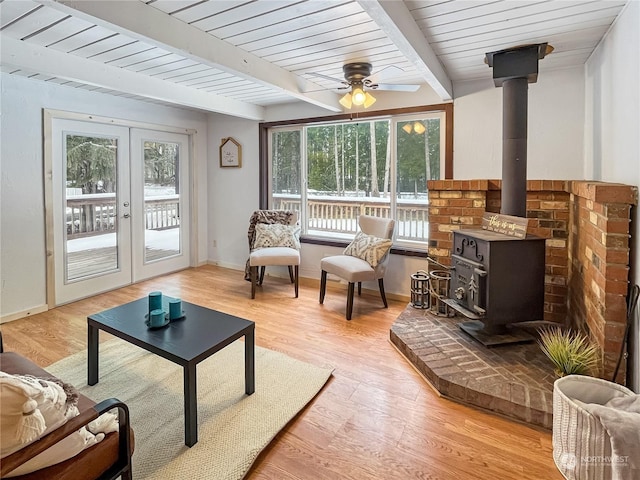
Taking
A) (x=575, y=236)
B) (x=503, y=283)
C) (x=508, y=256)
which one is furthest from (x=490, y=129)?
(x=503, y=283)

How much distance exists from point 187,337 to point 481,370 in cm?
178

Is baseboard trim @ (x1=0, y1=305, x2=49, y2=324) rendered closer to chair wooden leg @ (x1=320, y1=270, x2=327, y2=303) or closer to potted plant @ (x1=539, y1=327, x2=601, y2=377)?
chair wooden leg @ (x1=320, y1=270, x2=327, y2=303)

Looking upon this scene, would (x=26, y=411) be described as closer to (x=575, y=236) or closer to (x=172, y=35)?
(x=172, y=35)

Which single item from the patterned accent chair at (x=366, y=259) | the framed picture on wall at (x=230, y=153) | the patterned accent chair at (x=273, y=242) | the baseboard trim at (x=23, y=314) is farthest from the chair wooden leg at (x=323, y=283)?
the baseboard trim at (x=23, y=314)

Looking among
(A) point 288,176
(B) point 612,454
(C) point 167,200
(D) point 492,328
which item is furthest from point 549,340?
(C) point 167,200

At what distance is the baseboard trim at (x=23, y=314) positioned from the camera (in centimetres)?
341

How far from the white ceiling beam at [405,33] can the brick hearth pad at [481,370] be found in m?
1.94

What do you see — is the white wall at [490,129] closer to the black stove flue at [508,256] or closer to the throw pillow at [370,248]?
the throw pillow at [370,248]

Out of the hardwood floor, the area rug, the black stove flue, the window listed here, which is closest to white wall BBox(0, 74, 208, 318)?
the hardwood floor

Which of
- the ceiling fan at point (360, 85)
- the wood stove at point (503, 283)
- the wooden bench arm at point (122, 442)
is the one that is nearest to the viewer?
the wooden bench arm at point (122, 442)

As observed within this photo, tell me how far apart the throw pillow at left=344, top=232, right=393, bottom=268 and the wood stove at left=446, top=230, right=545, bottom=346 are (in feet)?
3.56

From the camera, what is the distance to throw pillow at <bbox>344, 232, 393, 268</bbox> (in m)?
3.68

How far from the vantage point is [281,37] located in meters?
2.46

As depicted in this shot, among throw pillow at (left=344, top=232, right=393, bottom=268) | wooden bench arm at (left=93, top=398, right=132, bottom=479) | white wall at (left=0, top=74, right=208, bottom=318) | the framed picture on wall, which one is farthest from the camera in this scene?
the framed picture on wall
